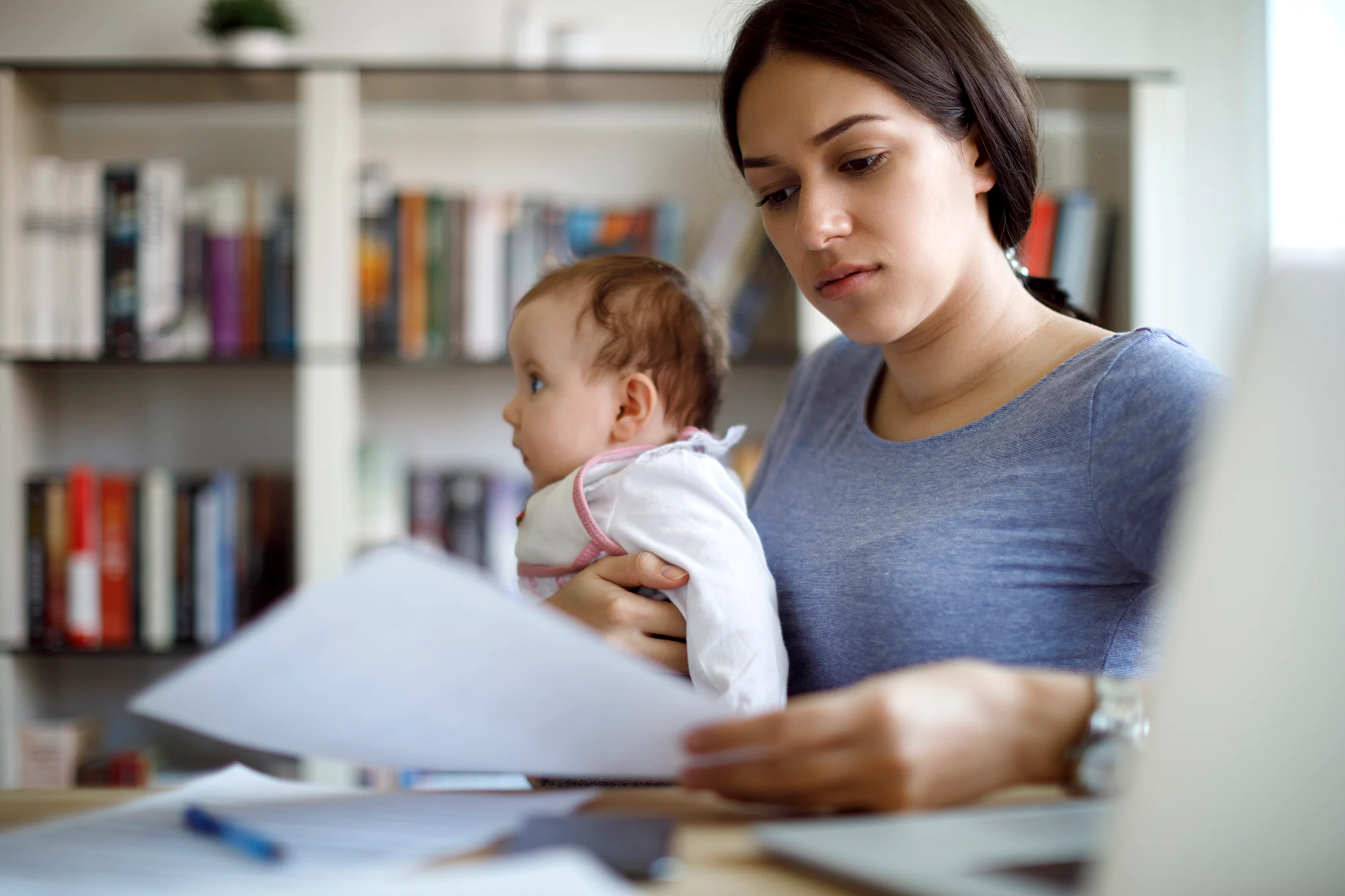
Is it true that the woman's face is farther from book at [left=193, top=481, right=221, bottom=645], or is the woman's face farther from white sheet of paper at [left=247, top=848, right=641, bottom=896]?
book at [left=193, top=481, right=221, bottom=645]

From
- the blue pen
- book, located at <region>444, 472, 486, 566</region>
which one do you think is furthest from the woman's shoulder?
book, located at <region>444, 472, 486, 566</region>

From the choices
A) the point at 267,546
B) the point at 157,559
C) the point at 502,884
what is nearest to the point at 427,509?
the point at 267,546

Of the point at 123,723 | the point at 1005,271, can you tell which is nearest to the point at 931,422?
the point at 1005,271

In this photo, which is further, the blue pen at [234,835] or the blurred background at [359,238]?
the blurred background at [359,238]

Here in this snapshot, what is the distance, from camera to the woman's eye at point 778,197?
1.08 metres

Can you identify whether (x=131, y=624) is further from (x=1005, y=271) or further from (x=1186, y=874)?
(x=1186, y=874)

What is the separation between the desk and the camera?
0.45m

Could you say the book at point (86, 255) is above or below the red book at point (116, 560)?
above

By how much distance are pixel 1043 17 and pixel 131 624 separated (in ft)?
8.64

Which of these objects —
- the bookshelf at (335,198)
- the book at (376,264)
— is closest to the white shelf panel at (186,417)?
the bookshelf at (335,198)

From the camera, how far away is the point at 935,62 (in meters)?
1.04

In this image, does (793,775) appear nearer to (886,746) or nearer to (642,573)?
(886,746)

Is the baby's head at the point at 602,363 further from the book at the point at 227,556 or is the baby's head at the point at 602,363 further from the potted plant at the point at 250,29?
the potted plant at the point at 250,29

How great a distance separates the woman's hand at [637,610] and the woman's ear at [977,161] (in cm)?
51
